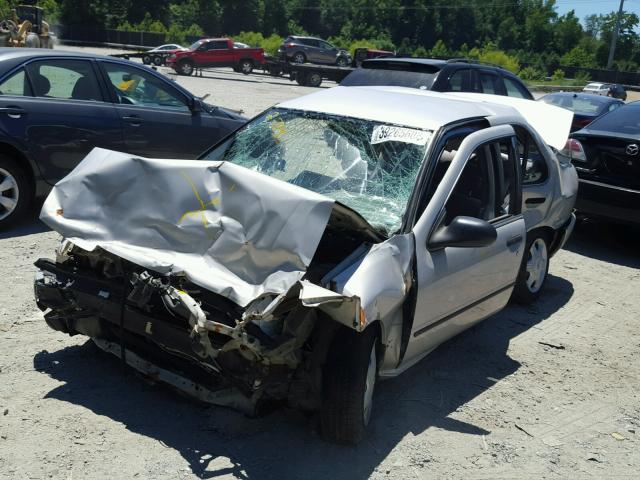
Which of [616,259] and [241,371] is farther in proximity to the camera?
[616,259]

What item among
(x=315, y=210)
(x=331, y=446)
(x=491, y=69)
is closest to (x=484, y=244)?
(x=315, y=210)

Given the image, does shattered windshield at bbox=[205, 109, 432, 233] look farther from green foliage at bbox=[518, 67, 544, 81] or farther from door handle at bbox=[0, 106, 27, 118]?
green foliage at bbox=[518, 67, 544, 81]

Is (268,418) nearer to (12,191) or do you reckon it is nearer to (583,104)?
(12,191)

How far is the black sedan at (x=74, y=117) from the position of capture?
695cm

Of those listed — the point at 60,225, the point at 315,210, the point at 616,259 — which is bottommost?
the point at 616,259

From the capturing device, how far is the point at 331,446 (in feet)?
12.7

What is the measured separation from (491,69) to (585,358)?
7.32 meters

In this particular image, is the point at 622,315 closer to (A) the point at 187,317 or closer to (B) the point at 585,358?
(B) the point at 585,358

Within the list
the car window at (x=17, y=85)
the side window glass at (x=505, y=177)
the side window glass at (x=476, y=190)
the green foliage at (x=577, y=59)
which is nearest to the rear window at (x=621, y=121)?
the side window glass at (x=505, y=177)

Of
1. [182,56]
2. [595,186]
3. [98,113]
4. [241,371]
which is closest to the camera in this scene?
[241,371]

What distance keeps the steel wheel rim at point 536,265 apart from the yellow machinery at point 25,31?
23.5 m

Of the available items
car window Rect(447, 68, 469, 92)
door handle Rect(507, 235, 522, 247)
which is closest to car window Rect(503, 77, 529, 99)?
car window Rect(447, 68, 469, 92)

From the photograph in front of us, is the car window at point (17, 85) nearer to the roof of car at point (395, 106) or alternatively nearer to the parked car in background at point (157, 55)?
the roof of car at point (395, 106)

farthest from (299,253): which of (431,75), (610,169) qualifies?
(431,75)
